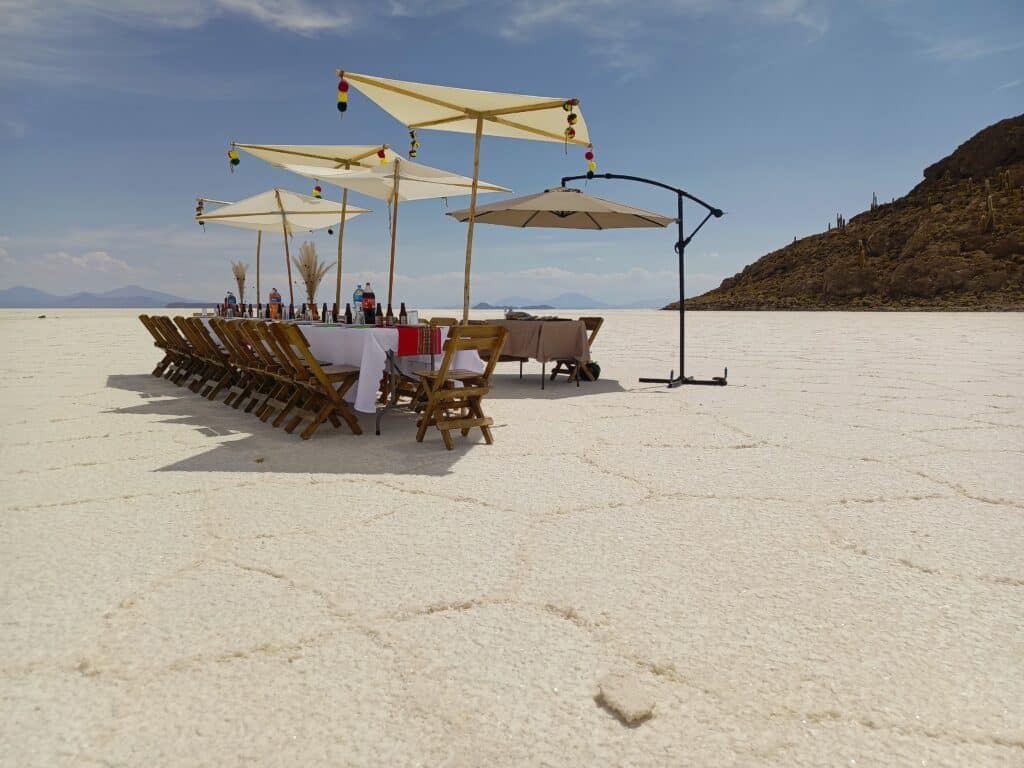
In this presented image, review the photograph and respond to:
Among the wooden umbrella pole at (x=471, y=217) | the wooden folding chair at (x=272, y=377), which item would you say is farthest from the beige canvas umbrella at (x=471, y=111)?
the wooden folding chair at (x=272, y=377)

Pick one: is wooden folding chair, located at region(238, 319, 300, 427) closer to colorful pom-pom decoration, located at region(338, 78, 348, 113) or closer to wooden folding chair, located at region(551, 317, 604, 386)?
colorful pom-pom decoration, located at region(338, 78, 348, 113)

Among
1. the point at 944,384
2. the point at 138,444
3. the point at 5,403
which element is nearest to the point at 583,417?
the point at 138,444

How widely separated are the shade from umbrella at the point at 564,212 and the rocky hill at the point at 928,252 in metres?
35.3

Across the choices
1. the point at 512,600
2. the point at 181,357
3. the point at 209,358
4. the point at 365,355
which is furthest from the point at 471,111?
the point at 181,357

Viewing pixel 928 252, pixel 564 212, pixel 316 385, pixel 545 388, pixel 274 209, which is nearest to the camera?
pixel 316 385

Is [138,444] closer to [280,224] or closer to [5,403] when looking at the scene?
[5,403]

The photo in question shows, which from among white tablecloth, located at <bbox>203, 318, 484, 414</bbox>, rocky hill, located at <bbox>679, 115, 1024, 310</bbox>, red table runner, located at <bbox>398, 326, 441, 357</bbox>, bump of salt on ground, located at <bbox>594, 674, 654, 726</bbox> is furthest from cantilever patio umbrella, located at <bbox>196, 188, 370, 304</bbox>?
rocky hill, located at <bbox>679, 115, 1024, 310</bbox>

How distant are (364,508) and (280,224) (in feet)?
25.7

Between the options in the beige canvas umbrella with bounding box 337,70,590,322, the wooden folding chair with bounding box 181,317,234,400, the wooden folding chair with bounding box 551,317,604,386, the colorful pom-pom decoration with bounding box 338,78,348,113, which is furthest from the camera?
the wooden folding chair with bounding box 551,317,604,386

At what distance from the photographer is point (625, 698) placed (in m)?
1.49

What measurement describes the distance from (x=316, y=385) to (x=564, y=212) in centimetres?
427

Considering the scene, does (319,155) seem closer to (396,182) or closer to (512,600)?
(396,182)

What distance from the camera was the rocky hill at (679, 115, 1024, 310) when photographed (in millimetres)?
43594

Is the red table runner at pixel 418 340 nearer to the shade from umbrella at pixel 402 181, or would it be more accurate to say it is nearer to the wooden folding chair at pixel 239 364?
the wooden folding chair at pixel 239 364
